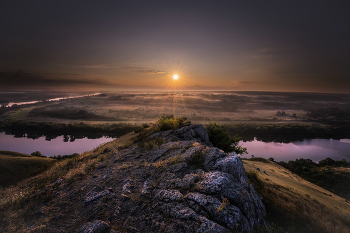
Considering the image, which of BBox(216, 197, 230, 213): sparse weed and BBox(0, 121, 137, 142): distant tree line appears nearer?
BBox(216, 197, 230, 213): sparse weed

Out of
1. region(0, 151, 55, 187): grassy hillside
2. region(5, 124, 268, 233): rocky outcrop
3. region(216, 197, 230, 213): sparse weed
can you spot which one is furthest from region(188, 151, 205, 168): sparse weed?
region(0, 151, 55, 187): grassy hillside

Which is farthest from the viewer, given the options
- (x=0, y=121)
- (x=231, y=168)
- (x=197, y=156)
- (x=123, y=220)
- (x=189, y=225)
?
(x=0, y=121)

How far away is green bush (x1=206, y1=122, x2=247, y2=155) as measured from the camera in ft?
46.2

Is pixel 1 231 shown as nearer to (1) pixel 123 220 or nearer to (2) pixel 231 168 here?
(1) pixel 123 220

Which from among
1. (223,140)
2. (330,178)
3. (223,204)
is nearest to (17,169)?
(223,204)

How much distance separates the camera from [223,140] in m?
Result: 14.4

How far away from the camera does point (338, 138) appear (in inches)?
3415

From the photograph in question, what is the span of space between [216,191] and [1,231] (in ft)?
27.5

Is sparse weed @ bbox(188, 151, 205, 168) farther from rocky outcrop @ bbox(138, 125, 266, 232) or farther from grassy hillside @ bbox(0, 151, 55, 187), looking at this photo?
grassy hillside @ bbox(0, 151, 55, 187)

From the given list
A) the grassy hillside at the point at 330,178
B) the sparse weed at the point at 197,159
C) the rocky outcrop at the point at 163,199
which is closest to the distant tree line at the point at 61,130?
the grassy hillside at the point at 330,178

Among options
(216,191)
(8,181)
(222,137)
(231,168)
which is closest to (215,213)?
(216,191)

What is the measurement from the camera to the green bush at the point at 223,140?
14.1m

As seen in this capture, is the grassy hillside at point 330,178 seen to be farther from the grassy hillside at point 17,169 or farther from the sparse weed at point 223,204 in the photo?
the grassy hillside at point 17,169

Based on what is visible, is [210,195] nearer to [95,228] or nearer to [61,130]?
[95,228]
